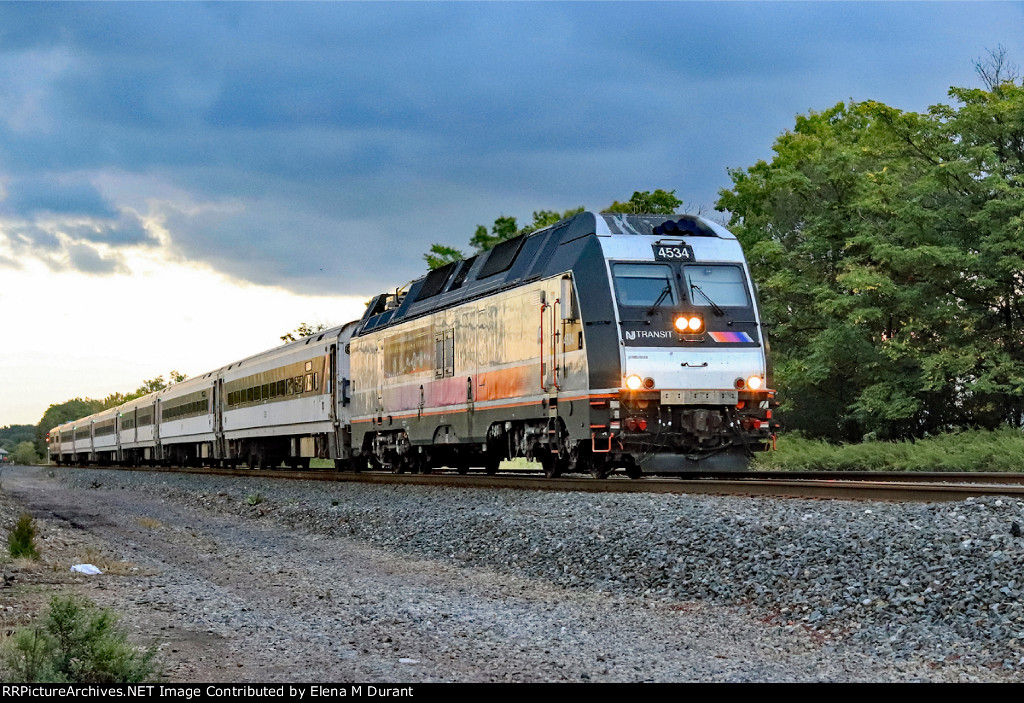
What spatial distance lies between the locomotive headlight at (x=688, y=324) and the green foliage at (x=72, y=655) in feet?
34.8

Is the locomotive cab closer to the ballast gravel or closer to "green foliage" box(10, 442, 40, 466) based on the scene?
the ballast gravel

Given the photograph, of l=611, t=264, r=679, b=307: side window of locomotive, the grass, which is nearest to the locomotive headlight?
l=611, t=264, r=679, b=307: side window of locomotive

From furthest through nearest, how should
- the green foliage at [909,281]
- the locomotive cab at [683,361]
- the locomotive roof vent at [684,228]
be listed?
the green foliage at [909,281]
the locomotive roof vent at [684,228]
the locomotive cab at [683,361]

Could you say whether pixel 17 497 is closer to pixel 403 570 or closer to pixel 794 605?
pixel 403 570

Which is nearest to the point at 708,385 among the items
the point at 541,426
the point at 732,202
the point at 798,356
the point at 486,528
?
the point at 541,426

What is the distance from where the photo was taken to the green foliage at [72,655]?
21.0 feet

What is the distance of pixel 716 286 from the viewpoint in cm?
1688

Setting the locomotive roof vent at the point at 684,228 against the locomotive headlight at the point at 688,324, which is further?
the locomotive roof vent at the point at 684,228

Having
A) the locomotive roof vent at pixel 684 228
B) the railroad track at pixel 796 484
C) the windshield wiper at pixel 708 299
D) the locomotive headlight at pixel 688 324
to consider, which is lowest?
the railroad track at pixel 796 484

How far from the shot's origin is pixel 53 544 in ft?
49.5

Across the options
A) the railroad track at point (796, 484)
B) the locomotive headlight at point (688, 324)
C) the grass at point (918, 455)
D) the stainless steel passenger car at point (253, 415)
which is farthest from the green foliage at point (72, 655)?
the stainless steel passenger car at point (253, 415)

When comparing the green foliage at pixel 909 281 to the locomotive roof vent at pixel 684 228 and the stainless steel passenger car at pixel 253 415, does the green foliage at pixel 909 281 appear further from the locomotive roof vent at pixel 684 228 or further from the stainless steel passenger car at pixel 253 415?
the stainless steel passenger car at pixel 253 415

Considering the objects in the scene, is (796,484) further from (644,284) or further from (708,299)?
(644,284)

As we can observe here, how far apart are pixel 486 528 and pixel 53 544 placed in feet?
19.7
